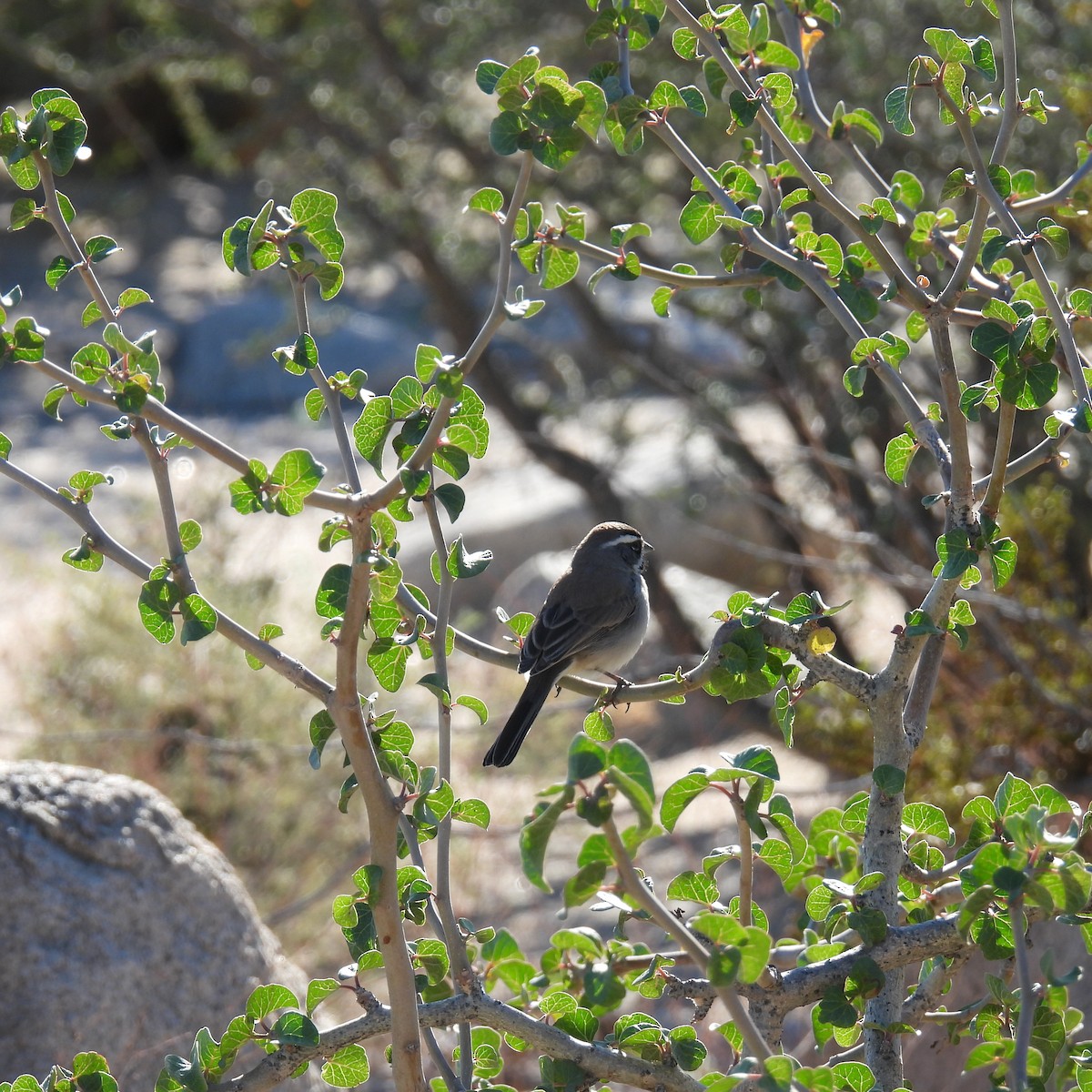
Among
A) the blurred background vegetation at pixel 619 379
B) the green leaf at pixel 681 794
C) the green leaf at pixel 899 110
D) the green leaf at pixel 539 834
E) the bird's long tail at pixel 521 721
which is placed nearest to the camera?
the green leaf at pixel 539 834

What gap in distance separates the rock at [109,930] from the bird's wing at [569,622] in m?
1.19

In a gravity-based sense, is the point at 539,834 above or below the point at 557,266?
below

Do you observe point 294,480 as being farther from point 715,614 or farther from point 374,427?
point 715,614

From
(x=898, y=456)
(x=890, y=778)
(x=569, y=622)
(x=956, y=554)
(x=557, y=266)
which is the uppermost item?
(x=569, y=622)

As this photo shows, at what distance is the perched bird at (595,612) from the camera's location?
4090 mm

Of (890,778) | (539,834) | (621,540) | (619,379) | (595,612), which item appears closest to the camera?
(539,834)

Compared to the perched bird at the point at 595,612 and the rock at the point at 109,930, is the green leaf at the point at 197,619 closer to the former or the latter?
the rock at the point at 109,930

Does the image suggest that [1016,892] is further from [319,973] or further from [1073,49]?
[1073,49]

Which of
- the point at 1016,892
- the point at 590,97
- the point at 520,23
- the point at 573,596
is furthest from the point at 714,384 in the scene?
the point at 1016,892

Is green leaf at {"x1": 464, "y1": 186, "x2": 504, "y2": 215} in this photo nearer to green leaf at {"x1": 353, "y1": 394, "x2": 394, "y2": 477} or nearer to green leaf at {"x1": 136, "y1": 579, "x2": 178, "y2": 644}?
green leaf at {"x1": 353, "y1": 394, "x2": 394, "y2": 477}

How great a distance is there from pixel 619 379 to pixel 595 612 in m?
4.39

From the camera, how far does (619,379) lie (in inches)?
340

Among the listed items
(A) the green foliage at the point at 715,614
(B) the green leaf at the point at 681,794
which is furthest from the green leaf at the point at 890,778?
(B) the green leaf at the point at 681,794

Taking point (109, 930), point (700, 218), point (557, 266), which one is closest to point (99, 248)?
point (557, 266)
